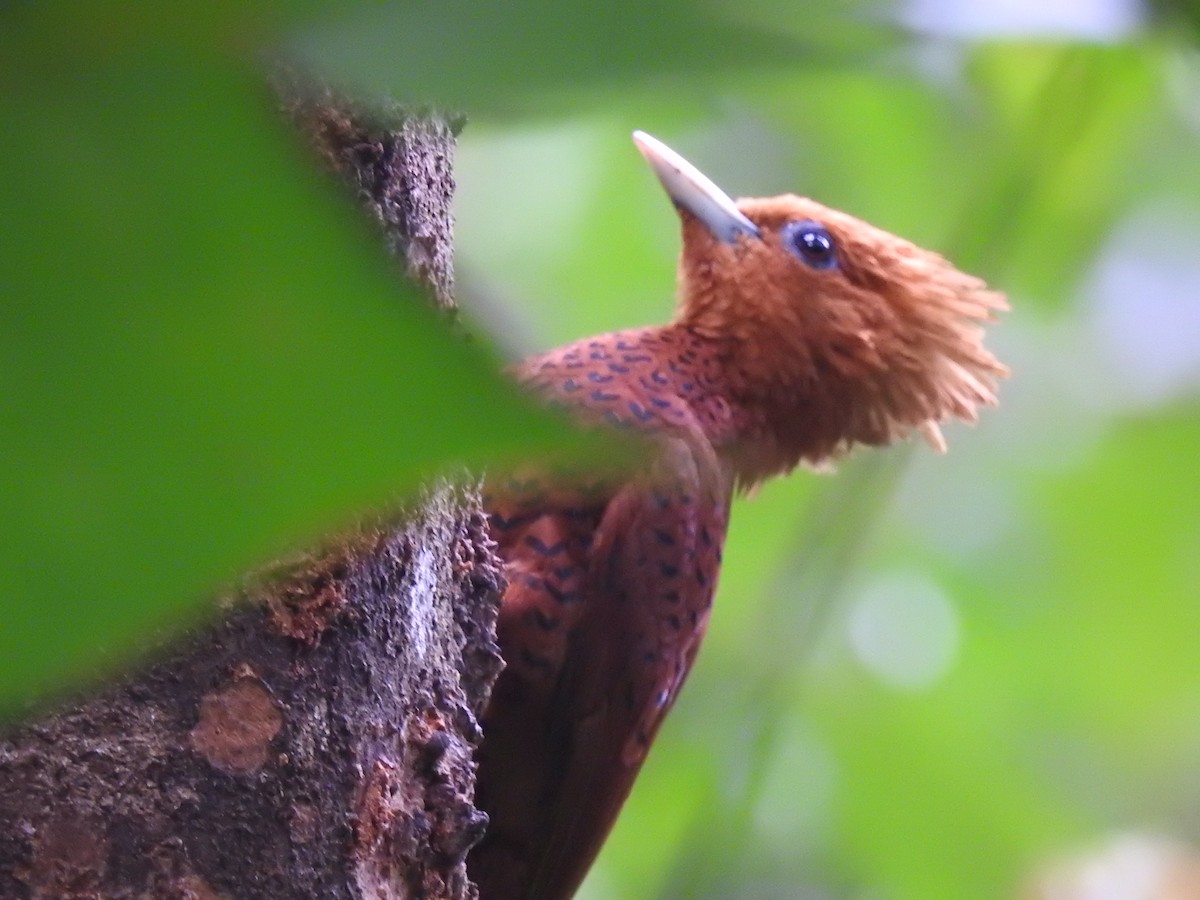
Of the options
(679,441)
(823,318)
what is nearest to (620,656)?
(679,441)

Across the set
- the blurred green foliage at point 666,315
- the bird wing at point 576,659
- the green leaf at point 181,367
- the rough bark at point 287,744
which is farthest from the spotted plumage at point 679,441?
the green leaf at point 181,367

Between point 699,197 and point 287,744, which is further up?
point 699,197

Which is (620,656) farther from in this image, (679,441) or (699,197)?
(699,197)

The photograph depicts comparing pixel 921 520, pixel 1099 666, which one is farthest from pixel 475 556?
pixel 921 520

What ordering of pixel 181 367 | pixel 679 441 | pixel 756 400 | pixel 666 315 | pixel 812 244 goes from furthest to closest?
pixel 666 315 < pixel 812 244 < pixel 756 400 < pixel 679 441 < pixel 181 367

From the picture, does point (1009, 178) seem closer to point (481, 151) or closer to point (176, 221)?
point (176, 221)

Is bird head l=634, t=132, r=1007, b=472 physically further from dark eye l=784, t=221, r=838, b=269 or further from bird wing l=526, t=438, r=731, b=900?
bird wing l=526, t=438, r=731, b=900

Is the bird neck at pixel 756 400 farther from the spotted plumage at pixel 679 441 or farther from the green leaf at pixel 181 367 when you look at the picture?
the green leaf at pixel 181 367
